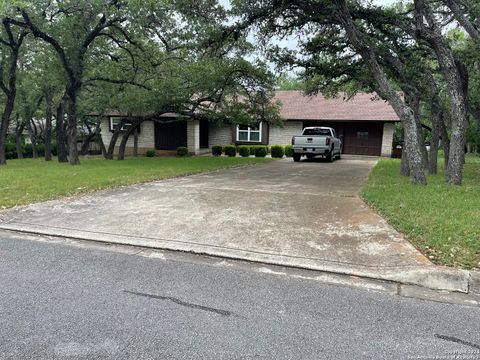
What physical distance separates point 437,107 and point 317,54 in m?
5.00

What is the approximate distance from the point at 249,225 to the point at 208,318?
3.15 meters

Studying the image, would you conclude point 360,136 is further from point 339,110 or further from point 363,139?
point 339,110

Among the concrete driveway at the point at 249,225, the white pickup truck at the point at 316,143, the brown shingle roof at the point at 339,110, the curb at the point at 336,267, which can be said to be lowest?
the curb at the point at 336,267

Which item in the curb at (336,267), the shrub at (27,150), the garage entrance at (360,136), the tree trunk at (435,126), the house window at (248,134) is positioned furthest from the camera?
the shrub at (27,150)

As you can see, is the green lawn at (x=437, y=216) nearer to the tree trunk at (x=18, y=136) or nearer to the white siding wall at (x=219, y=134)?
the white siding wall at (x=219, y=134)

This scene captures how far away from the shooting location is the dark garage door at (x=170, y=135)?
91.7 ft

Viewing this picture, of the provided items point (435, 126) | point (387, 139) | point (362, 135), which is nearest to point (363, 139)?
point (362, 135)

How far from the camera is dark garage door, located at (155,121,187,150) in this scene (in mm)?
27938

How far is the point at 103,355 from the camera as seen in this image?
2.82 metres

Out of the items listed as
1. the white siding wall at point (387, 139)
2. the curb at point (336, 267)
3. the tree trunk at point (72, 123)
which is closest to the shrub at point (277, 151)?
the white siding wall at point (387, 139)

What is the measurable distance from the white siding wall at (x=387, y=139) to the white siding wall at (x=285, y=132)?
587 cm

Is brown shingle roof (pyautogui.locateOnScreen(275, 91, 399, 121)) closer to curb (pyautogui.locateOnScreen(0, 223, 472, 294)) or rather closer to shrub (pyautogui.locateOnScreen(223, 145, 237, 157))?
shrub (pyautogui.locateOnScreen(223, 145, 237, 157))

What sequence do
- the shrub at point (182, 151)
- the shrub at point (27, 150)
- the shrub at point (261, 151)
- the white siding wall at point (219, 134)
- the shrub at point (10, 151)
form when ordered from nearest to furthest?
the shrub at point (261, 151) < the shrub at point (182, 151) < the white siding wall at point (219, 134) < the shrub at point (10, 151) < the shrub at point (27, 150)

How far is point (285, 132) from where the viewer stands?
2798 centimetres
